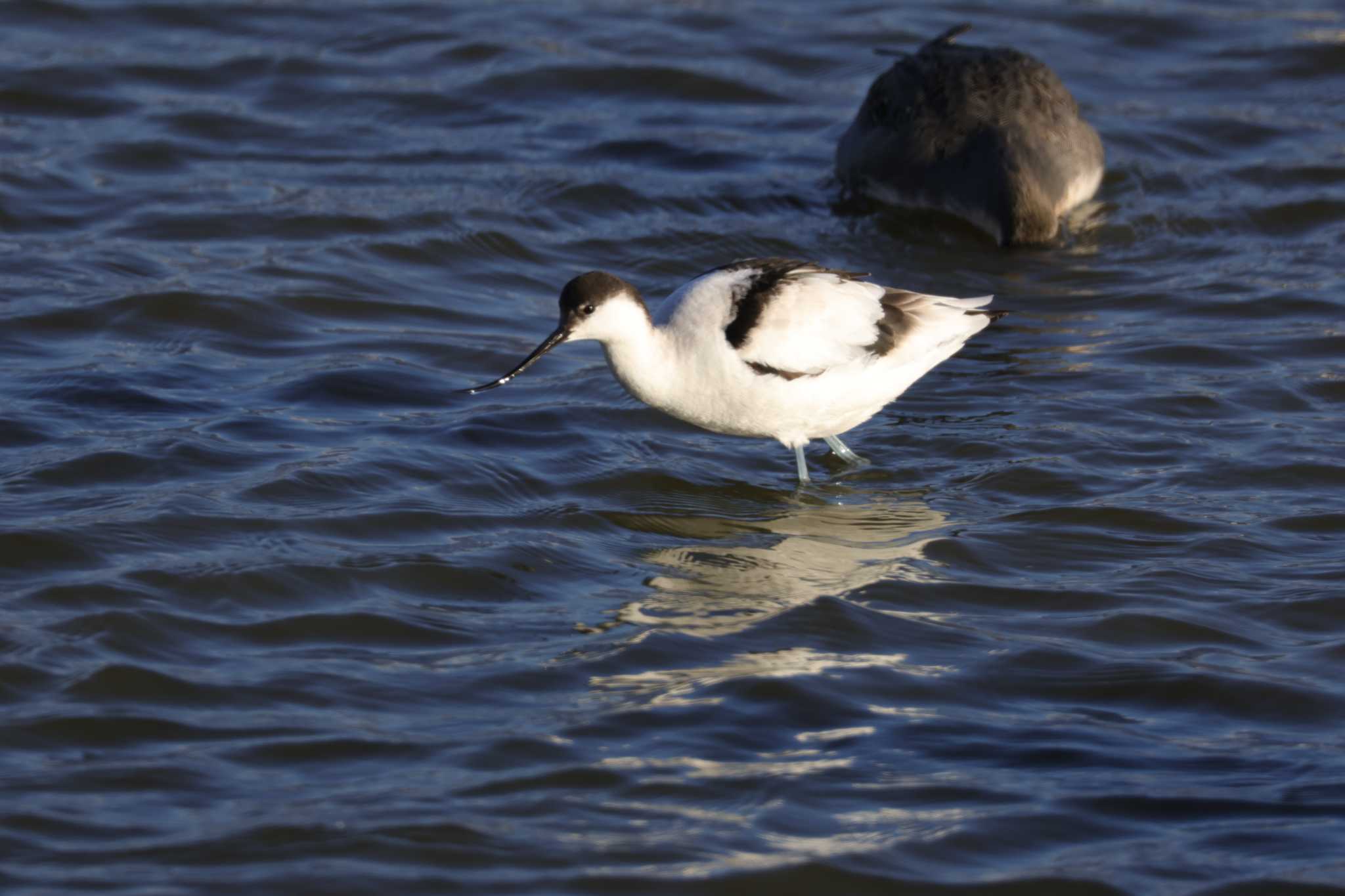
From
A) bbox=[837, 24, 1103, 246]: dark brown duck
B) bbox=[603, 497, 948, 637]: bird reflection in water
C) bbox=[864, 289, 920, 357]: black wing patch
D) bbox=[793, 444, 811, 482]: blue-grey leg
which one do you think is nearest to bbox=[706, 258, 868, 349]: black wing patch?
bbox=[864, 289, 920, 357]: black wing patch

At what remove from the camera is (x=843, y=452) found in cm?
735

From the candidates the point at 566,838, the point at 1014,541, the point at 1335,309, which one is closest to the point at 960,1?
the point at 1335,309

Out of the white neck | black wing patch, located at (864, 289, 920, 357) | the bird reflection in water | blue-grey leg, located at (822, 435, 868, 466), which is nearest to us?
the bird reflection in water

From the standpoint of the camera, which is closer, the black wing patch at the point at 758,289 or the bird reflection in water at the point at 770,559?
the bird reflection in water at the point at 770,559

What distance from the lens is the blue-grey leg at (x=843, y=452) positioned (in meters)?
7.34

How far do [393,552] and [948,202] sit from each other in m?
5.00

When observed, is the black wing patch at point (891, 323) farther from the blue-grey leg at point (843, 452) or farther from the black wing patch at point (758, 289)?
the blue-grey leg at point (843, 452)

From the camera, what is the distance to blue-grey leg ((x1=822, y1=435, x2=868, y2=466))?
24.1 ft

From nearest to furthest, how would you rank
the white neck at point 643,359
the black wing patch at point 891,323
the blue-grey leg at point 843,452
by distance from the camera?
the white neck at point 643,359 → the black wing patch at point 891,323 → the blue-grey leg at point 843,452

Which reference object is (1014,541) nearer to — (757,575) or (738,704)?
(757,575)

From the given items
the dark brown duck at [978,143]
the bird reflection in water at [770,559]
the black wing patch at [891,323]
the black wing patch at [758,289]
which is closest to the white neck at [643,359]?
the black wing patch at [758,289]

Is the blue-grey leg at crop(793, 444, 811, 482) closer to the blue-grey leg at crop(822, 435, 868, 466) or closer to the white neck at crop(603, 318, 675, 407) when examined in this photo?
the blue-grey leg at crop(822, 435, 868, 466)

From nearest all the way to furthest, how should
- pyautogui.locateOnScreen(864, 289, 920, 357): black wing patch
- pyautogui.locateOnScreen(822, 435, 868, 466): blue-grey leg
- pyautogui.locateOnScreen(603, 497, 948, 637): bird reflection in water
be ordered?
1. pyautogui.locateOnScreen(603, 497, 948, 637): bird reflection in water
2. pyautogui.locateOnScreen(864, 289, 920, 357): black wing patch
3. pyautogui.locateOnScreen(822, 435, 868, 466): blue-grey leg

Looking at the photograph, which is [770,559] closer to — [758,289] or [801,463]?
[801,463]
